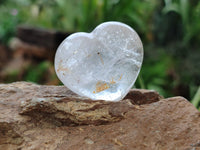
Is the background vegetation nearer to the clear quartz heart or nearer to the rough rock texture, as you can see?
the clear quartz heart

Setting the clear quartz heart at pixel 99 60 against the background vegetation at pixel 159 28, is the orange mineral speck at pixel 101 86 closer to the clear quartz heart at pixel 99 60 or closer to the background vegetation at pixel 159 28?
the clear quartz heart at pixel 99 60

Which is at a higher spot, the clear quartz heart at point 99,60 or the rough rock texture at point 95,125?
the clear quartz heart at point 99,60

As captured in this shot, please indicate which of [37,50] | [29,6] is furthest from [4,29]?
[37,50]

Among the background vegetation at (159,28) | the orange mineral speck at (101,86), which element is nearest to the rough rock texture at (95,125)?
the orange mineral speck at (101,86)

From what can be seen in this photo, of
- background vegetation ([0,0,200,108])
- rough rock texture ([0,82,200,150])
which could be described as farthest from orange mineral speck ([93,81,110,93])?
background vegetation ([0,0,200,108])

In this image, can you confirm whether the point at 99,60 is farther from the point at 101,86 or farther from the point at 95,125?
the point at 95,125

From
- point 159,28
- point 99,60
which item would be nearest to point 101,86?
point 99,60
